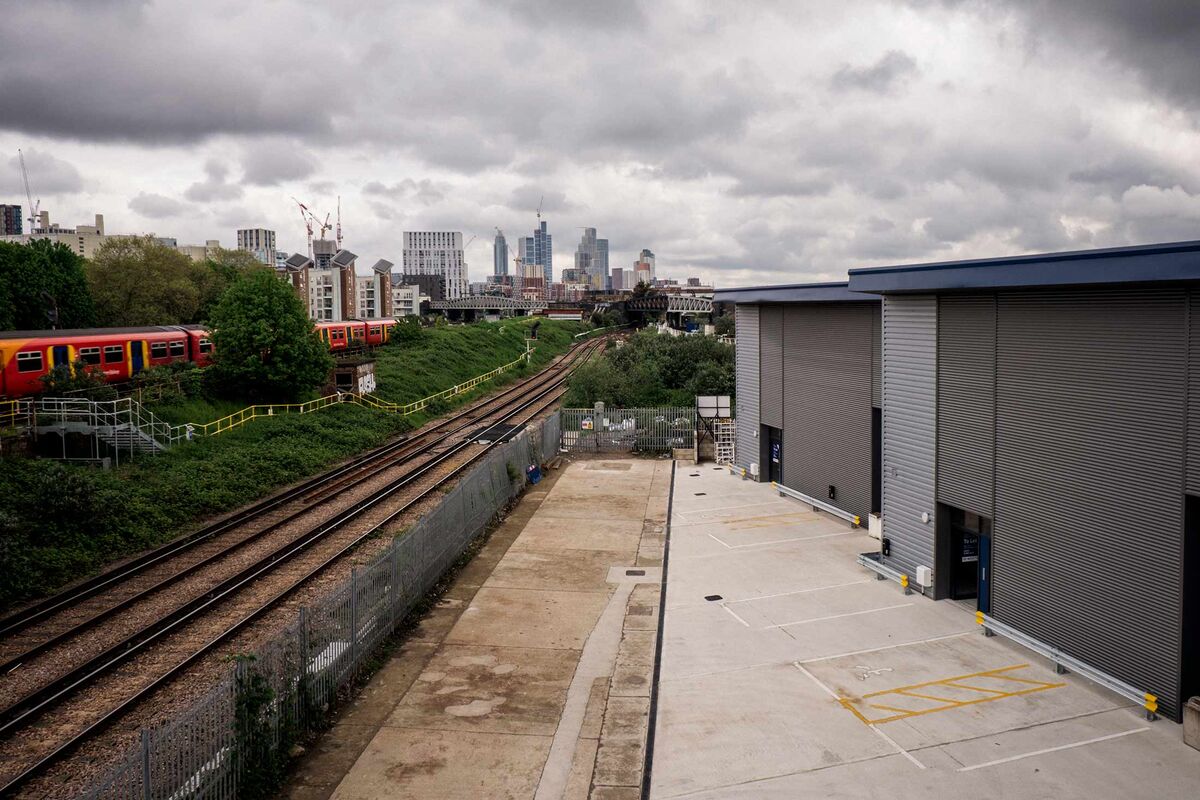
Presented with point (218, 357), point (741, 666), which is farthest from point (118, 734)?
point (218, 357)

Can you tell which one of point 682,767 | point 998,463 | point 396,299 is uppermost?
point 396,299

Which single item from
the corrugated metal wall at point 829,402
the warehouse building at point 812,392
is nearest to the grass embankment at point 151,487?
the warehouse building at point 812,392

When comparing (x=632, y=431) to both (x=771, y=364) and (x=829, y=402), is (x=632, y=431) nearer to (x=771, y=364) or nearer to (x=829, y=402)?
(x=771, y=364)

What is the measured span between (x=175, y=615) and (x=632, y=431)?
24.0m

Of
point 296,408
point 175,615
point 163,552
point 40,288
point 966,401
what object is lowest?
point 175,615

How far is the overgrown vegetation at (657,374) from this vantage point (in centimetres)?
4600

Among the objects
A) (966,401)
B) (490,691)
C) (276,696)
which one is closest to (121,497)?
(490,691)

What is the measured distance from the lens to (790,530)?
79.2 ft

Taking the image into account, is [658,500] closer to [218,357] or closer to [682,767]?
[682,767]

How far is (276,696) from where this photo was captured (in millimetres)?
11391

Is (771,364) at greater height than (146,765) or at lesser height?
greater

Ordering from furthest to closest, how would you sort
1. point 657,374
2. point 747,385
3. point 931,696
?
point 657,374 → point 747,385 → point 931,696

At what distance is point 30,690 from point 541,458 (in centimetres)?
2128

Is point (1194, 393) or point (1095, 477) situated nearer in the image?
point (1194, 393)
